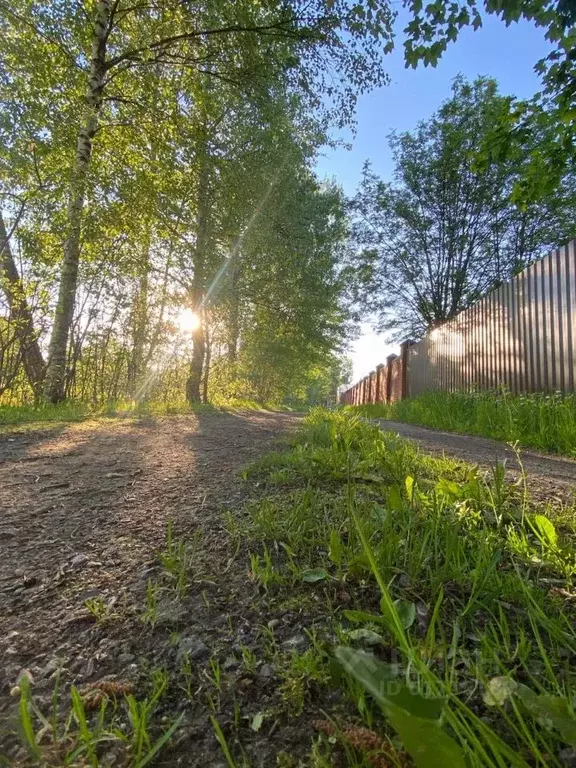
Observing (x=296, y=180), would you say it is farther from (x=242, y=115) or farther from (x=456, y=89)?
(x=456, y=89)

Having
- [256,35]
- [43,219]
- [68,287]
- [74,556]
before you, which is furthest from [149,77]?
[74,556]

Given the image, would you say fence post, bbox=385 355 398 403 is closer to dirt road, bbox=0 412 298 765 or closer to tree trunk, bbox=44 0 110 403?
tree trunk, bbox=44 0 110 403

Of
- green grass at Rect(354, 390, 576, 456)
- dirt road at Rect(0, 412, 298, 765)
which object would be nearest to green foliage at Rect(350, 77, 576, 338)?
green grass at Rect(354, 390, 576, 456)

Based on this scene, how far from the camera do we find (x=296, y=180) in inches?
Result: 464

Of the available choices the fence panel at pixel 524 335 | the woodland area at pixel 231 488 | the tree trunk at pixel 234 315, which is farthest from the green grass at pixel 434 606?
the tree trunk at pixel 234 315

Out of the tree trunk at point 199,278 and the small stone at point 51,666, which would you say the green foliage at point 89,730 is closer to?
the small stone at point 51,666

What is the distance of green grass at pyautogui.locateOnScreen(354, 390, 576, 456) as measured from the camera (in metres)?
3.92

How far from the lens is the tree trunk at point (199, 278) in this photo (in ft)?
28.3

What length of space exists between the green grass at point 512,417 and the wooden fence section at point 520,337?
34cm

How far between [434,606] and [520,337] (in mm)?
5718

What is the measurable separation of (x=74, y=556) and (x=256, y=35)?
8.31 m

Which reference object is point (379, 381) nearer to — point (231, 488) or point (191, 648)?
point (231, 488)

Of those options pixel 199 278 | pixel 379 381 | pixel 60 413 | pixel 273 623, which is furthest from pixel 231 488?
pixel 379 381

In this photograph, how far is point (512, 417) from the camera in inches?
185
